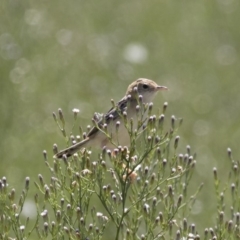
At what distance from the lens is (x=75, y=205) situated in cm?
696

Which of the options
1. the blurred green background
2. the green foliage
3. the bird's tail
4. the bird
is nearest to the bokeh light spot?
the blurred green background

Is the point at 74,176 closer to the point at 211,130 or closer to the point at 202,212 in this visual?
the point at 202,212

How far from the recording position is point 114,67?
15.1 m

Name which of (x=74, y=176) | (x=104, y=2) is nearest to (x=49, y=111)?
(x=104, y=2)

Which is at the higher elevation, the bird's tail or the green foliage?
the bird's tail

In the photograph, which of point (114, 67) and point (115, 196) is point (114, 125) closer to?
point (115, 196)

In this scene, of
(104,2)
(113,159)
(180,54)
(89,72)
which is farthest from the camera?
(104,2)

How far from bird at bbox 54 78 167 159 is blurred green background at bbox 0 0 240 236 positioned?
8.53ft

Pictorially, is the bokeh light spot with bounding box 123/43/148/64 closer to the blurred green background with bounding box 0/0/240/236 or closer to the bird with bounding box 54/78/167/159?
the blurred green background with bounding box 0/0/240/236

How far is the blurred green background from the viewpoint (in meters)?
12.5

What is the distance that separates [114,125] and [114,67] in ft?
21.6

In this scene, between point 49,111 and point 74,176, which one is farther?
point 49,111

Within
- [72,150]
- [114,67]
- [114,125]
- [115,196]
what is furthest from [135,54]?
[115,196]

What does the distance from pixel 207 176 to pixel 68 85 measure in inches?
110
